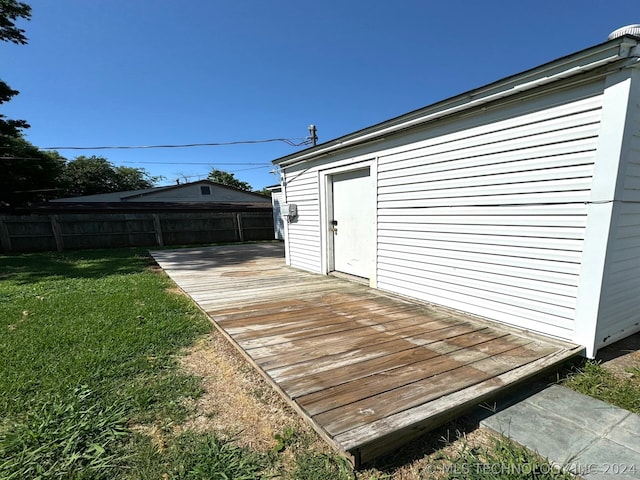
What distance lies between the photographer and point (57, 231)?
33.8 feet

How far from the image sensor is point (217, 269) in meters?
6.25

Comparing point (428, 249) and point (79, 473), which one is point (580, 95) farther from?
point (79, 473)

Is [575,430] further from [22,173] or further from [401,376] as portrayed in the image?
[22,173]

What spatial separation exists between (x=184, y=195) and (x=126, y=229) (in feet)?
20.4

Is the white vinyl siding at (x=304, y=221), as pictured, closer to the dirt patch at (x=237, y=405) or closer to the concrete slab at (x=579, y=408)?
the dirt patch at (x=237, y=405)

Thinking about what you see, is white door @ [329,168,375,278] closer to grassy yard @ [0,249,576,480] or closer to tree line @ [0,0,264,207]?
grassy yard @ [0,249,576,480]

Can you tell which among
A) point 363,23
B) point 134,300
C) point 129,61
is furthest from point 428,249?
point 129,61

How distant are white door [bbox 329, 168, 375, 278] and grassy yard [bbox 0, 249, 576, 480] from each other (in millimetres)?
2568

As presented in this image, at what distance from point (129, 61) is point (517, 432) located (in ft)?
46.2

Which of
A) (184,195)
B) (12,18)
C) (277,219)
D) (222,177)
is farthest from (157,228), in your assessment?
(222,177)

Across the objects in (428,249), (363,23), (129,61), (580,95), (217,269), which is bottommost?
(217,269)

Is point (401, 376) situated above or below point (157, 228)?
below

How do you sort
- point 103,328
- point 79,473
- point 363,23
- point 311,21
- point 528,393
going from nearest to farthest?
point 79,473
point 528,393
point 103,328
point 363,23
point 311,21

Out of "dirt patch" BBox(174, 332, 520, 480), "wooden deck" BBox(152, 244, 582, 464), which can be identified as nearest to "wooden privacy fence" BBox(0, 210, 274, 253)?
"wooden deck" BBox(152, 244, 582, 464)
